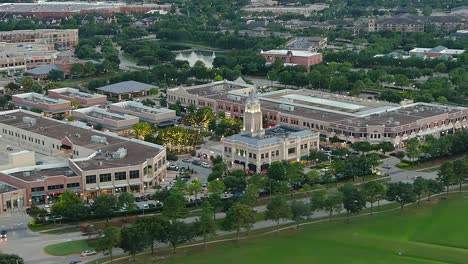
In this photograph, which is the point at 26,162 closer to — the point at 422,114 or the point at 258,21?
the point at 422,114

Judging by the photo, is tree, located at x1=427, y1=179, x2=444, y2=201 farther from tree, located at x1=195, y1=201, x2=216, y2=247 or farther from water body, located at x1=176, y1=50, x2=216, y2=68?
water body, located at x1=176, y1=50, x2=216, y2=68

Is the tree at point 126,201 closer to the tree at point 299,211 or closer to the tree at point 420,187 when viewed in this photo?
the tree at point 299,211

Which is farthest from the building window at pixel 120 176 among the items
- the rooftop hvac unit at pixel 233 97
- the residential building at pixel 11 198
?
the rooftop hvac unit at pixel 233 97

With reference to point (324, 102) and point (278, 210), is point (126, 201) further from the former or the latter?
point (324, 102)

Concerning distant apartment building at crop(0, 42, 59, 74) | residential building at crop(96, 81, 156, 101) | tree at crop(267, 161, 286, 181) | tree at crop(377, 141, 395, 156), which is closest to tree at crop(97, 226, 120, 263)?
tree at crop(267, 161, 286, 181)

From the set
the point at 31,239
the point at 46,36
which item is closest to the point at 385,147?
the point at 31,239

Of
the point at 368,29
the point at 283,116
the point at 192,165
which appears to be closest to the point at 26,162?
the point at 192,165
